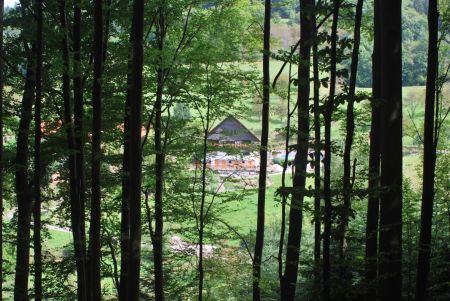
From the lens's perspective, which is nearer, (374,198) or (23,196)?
(374,198)

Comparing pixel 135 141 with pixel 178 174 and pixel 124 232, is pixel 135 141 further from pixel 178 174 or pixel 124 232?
pixel 178 174

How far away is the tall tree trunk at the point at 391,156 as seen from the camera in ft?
14.4

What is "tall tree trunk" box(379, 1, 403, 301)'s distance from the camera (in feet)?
14.4

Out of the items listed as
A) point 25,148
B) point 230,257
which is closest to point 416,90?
point 230,257

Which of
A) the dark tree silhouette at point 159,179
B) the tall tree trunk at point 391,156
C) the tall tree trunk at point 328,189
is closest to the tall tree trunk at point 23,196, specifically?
the dark tree silhouette at point 159,179

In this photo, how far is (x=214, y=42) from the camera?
1062cm

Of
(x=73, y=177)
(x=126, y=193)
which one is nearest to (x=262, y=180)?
(x=126, y=193)

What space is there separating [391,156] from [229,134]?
670cm

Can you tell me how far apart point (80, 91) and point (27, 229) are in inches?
194

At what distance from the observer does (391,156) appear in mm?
4457

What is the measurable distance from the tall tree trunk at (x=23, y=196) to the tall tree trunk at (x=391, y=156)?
8.32m

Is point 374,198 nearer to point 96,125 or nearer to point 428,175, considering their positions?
point 428,175

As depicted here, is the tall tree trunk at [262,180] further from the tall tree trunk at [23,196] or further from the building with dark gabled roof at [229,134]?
the tall tree trunk at [23,196]

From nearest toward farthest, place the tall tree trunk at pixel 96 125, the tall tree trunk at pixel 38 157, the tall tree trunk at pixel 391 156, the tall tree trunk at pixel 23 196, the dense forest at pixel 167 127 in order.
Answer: the tall tree trunk at pixel 391 156 → the tall tree trunk at pixel 96 125 → the dense forest at pixel 167 127 → the tall tree trunk at pixel 38 157 → the tall tree trunk at pixel 23 196
